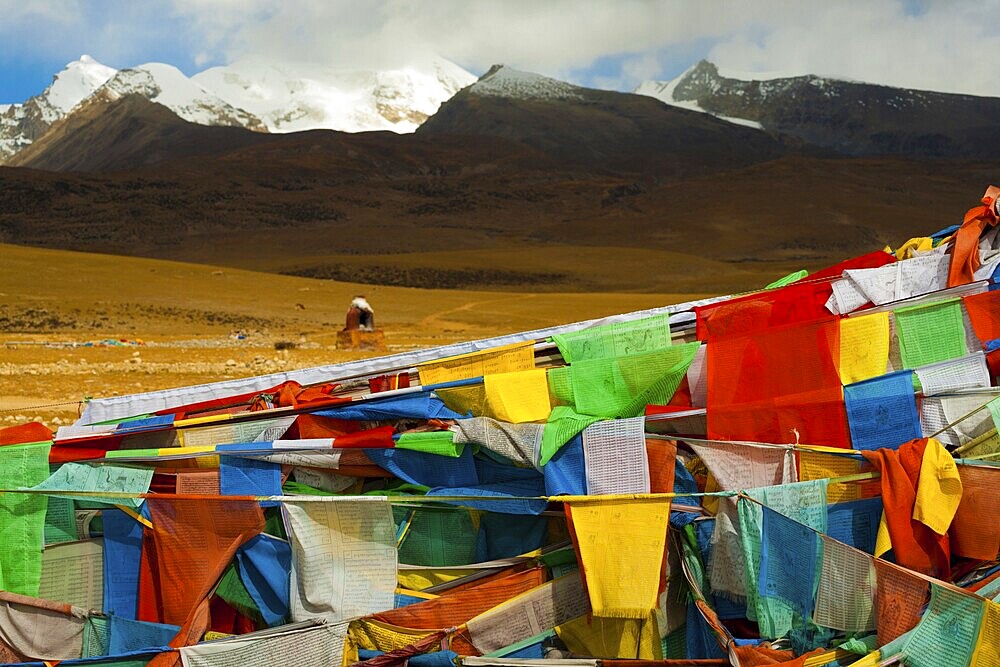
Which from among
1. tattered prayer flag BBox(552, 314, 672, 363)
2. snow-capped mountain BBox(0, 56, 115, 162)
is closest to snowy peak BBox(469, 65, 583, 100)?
snow-capped mountain BBox(0, 56, 115, 162)

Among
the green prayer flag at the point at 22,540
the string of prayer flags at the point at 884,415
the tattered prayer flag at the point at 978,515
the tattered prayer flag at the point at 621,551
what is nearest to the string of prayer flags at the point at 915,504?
the tattered prayer flag at the point at 978,515

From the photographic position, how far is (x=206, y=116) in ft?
462

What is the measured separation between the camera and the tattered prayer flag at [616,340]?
219 inches

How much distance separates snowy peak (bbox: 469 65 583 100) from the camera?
12731 centimetres

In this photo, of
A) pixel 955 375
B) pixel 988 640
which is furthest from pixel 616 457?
pixel 955 375

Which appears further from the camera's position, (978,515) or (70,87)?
(70,87)

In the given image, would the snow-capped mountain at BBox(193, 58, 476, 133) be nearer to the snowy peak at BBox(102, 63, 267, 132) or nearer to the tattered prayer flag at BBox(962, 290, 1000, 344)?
the snowy peak at BBox(102, 63, 267, 132)

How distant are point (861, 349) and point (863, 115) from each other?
5203 inches

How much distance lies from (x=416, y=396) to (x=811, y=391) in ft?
6.62

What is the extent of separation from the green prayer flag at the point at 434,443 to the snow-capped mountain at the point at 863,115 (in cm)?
11828

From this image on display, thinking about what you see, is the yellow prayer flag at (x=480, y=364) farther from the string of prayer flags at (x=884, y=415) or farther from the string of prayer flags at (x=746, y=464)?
the string of prayer flags at (x=884, y=415)

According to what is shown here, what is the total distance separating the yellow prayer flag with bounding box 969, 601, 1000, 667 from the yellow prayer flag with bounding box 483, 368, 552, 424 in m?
2.21

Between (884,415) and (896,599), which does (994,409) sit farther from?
(896,599)

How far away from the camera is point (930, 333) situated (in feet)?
16.8
